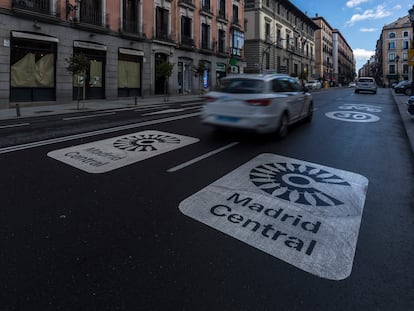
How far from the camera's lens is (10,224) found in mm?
3650

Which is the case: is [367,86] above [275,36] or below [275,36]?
below

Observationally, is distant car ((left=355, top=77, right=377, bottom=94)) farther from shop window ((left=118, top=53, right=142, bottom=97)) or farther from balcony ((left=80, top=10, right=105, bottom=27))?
balcony ((left=80, top=10, right=105, bottom=27))

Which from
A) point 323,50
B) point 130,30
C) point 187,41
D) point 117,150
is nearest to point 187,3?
point 187,41

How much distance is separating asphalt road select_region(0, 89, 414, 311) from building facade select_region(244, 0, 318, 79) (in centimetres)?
4510

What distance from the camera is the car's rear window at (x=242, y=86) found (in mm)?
8000

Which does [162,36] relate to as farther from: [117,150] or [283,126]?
[117,150]

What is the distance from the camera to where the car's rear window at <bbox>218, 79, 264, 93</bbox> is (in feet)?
26.2

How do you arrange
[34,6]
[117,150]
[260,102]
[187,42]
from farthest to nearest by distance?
1. [187,42]
2. [34,6]
3. [260,102]
4. [117,150]

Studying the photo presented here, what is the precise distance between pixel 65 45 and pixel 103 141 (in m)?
17.1

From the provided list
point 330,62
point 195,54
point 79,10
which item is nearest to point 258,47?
point 195,54

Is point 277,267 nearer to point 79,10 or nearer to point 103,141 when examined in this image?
point 103,141

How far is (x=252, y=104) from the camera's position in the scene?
7.71 m

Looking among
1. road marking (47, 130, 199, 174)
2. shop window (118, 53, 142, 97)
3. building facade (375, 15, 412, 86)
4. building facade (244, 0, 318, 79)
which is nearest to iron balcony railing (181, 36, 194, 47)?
shop window (118, 53, 142, 97)

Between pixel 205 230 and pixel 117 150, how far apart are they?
4.09 m
